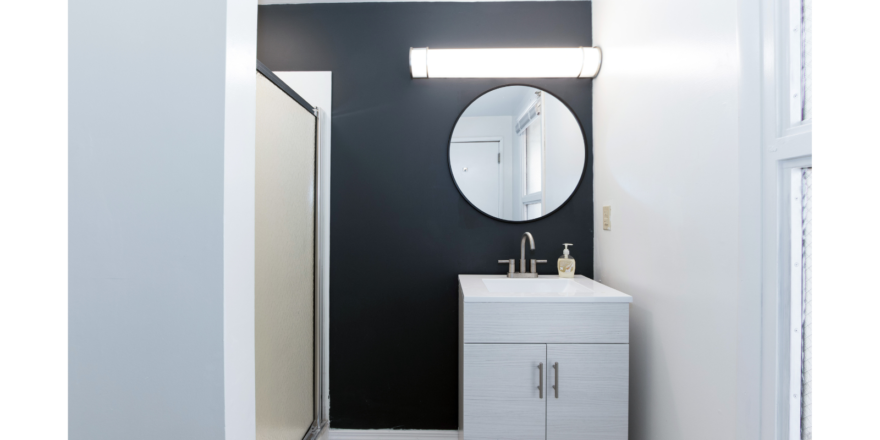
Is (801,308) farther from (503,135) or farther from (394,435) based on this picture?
(394,435)

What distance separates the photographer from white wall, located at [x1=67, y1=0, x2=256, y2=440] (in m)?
0.66

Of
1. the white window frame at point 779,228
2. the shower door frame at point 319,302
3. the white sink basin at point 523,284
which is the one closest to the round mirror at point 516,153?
the white sink basin at point 523,284

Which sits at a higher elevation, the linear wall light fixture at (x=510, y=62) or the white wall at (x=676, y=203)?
the linear wall light fixture at (x=510, y=62)

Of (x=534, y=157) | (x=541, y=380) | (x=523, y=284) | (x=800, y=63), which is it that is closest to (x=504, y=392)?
(x=541, y=380)

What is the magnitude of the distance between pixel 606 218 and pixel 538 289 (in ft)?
1.32

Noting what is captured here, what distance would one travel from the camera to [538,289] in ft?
5.23

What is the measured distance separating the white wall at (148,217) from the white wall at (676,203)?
103 cm

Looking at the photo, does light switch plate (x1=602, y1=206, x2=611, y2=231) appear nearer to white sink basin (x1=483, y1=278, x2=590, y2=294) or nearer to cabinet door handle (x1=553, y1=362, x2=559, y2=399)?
white sink basin (x1=483, y1=278, x2=590, y2=294)

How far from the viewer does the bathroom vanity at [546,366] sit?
123cm

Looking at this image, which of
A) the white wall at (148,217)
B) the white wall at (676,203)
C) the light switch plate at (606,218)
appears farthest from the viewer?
the light switch plate at (606,218)

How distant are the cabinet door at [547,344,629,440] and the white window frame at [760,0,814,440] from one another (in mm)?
462

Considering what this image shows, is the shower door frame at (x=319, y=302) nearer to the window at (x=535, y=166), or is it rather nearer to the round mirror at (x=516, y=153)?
the round mirror at (x=516, y=153)

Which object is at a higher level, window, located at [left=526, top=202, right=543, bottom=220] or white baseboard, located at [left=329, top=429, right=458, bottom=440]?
window, located at [left=526, top=202, right=543, bottom=220]

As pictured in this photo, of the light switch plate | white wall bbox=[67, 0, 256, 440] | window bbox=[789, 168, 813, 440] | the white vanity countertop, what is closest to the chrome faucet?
the white vanity countertop
